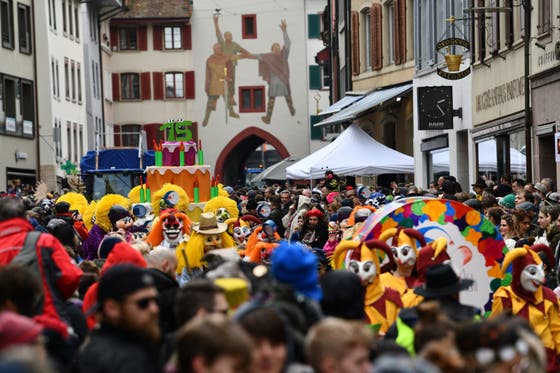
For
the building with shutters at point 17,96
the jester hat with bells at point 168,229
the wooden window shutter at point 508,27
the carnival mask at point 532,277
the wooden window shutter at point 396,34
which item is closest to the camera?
the carnival mask at point 532,277

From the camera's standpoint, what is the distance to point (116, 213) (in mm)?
18734

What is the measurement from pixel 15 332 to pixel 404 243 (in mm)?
6491

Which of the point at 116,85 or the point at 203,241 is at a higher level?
the point at 116,85

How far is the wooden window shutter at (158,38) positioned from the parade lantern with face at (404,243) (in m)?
63.8

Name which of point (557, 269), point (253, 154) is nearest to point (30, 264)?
point (557, 269)

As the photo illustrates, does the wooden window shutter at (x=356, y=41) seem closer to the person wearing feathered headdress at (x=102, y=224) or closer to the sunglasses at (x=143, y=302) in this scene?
the person wearing feathered headdress at (x=102, y=224)

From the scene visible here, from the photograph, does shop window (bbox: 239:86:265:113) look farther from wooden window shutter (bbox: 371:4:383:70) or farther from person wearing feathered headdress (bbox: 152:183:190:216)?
person wearing feathered headdress (bbox: 152:183:190:216)

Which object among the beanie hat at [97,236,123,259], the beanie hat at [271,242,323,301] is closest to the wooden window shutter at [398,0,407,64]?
the beanie hat at [97,236,123,259]

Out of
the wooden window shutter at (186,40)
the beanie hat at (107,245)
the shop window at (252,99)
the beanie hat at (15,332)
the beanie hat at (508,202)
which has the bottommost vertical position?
the beanie hat at (107,245)

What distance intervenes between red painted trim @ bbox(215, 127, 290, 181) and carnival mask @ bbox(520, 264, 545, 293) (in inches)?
2514

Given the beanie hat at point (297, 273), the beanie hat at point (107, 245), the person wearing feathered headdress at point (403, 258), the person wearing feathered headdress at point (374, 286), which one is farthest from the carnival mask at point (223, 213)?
the beanie hat at point (297, 273)

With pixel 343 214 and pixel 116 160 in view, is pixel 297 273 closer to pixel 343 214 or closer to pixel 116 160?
pixel 343 214

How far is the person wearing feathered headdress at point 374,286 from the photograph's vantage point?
11016mm

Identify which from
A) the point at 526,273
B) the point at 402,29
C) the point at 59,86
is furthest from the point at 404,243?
the point at 59,86
